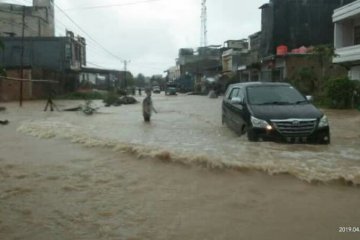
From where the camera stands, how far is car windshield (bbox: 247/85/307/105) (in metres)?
11.6

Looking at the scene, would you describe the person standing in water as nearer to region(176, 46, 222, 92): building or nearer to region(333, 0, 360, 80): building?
region(333, 0, 360, 80): building

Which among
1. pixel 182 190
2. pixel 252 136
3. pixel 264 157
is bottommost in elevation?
pixel 182 190

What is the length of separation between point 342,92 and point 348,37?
8.10 meters

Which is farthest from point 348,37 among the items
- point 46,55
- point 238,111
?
point 46,55

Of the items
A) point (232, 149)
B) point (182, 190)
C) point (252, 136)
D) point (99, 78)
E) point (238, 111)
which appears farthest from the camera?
point (99, 78)

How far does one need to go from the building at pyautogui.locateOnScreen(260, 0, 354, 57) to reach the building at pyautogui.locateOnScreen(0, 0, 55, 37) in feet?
82.5

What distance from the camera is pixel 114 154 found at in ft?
36.4

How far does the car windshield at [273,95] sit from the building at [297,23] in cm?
3502

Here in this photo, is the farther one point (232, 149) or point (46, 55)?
point (46, 55)

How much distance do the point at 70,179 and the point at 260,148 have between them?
3.57 m

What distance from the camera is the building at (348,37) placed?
93.5 ft

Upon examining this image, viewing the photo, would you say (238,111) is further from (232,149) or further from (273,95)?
(232,149)

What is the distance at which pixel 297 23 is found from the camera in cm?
4719

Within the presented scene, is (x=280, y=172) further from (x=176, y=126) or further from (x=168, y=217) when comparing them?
(x=176, y=126)
